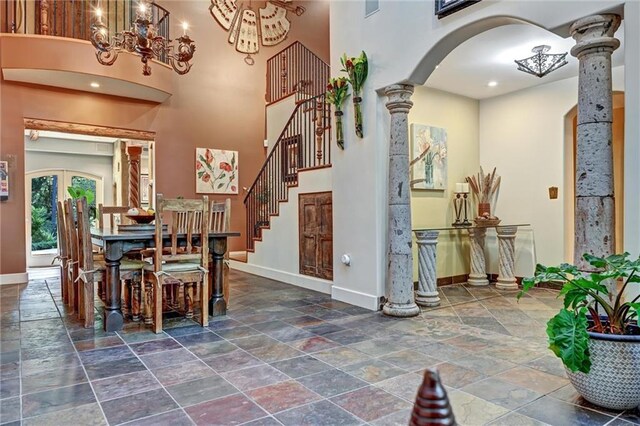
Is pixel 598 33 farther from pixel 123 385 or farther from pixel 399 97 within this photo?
pixel 123 385

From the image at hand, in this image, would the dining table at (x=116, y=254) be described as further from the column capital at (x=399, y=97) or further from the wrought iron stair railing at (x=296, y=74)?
the wrought iron stair railing at (x=296, y=74)

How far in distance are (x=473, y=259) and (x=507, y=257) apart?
0.47 meters

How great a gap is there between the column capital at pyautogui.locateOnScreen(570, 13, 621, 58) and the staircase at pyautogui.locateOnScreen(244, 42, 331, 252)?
3019 mm

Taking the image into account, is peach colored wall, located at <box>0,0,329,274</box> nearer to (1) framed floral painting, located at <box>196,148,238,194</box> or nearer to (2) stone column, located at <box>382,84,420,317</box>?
(1) framed floral painting, located at <box>196,148,238,194</box>

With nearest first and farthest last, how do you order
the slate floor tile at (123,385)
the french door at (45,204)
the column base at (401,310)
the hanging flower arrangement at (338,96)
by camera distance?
the slate floor tile at (123,385) → the column base at (401,310) → the hanging flower arrangement at (338,96) → the french door at (45,204)

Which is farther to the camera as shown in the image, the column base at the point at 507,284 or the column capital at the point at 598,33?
the column base at the point at 507,284

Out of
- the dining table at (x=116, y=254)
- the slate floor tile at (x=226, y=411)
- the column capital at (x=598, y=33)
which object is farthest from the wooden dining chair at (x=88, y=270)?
the column capital at (x=598, y=33)

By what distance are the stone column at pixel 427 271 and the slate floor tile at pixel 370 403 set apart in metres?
2.30

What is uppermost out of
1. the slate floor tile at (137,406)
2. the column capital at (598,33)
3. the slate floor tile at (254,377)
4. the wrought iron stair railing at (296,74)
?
the wrought iron stair railing at (296,74)

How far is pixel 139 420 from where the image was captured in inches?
79.0

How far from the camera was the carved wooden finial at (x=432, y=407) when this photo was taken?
25.6 inches

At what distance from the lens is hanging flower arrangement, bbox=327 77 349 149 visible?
4621 mm

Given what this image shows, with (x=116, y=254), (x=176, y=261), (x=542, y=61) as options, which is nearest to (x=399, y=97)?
(x=542, y=61)

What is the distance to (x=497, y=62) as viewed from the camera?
461 centimetres
